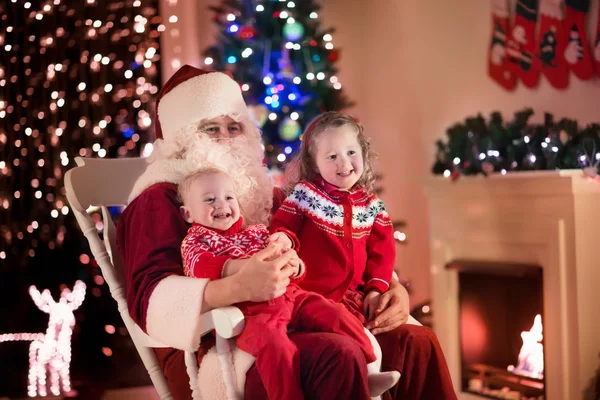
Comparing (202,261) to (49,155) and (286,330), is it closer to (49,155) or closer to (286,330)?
(286,330)

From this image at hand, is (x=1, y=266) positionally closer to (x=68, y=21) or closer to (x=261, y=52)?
(x=68, y=21)

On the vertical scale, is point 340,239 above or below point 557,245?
above

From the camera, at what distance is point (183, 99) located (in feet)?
7.41

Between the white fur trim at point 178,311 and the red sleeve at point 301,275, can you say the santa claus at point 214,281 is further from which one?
the red sleeve at point 301,275

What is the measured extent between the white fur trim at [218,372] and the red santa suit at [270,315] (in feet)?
0.12

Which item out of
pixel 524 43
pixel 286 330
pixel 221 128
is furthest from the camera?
pixel 524 43

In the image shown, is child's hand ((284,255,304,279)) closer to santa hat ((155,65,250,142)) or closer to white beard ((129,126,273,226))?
white beard ((129,126,273,226))

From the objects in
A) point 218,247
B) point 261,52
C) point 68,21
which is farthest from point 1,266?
point 218,247

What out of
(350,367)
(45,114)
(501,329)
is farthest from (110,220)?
(501,329)

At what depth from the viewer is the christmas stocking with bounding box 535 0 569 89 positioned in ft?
11.5

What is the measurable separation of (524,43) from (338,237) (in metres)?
2.27

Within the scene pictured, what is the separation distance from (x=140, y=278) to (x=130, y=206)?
0.90 feet

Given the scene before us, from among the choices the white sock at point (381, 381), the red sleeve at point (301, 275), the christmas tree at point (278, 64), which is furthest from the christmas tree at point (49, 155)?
the white sock at point (381, 381)

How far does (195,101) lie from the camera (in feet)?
7.34
